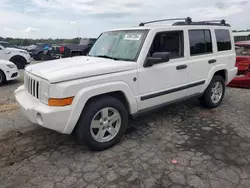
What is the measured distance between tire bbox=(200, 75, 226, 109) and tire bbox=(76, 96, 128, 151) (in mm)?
2366

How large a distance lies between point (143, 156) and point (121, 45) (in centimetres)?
190

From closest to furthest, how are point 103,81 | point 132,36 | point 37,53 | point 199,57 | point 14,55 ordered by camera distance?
point 103,81 → point 132,36 → point 199,57 → point 14,55 → point 37,53

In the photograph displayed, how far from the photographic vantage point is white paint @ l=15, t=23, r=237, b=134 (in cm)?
299

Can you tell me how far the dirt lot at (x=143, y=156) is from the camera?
2768 mm

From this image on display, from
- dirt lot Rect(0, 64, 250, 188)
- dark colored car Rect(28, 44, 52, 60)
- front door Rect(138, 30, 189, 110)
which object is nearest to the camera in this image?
dirt lot Rect(0, 64, 250, 188)

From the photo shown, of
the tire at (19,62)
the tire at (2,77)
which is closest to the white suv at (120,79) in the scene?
the tire at (2,77)

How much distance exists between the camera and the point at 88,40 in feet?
58.6

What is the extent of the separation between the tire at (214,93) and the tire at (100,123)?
237 centimetres

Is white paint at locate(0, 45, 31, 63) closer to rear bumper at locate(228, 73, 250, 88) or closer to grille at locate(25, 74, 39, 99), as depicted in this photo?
grille at locate(25, 74, 39, 99)

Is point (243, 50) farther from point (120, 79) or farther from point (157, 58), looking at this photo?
point (120, 79)

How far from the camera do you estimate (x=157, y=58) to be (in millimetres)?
3545

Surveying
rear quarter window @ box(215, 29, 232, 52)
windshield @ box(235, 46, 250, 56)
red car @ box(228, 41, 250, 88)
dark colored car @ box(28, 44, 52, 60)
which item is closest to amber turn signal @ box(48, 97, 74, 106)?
rear quarter window @ box(215, 29, 232, 52)

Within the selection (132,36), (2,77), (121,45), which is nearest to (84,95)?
(121,45)

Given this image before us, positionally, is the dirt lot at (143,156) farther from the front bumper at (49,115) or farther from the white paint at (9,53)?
the white paint at (9,53)
